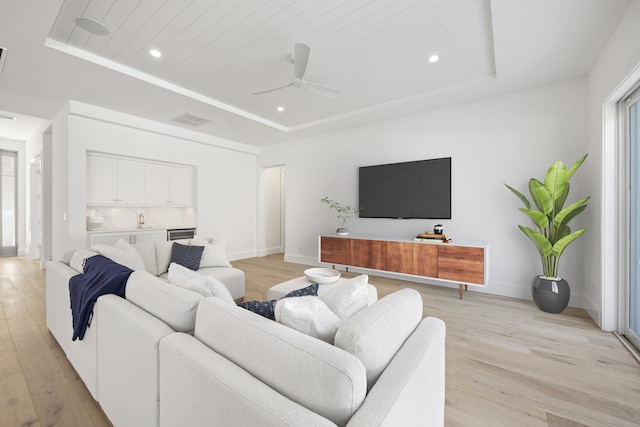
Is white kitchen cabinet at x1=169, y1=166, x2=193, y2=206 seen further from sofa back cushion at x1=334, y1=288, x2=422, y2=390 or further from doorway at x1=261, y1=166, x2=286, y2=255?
sofa back cushion at x1=334, y1=288, x2=422, y2=390

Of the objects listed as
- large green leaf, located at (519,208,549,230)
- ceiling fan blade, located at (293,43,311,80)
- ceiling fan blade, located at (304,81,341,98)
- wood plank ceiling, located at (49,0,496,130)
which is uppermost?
wood plank ceiling, located at (49,0,496,130)

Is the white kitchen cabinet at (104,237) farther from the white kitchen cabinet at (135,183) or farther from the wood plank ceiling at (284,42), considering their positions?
the wood plank ceiling at (284,42)

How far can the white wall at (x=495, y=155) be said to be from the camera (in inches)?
131

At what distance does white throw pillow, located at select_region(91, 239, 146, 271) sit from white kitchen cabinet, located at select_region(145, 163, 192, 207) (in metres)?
2.44

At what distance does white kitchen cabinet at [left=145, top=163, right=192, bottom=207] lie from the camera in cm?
507

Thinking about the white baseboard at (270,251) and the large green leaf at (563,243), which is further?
the white baseboard at (270,251)

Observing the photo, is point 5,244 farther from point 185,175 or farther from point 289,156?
point 289,156

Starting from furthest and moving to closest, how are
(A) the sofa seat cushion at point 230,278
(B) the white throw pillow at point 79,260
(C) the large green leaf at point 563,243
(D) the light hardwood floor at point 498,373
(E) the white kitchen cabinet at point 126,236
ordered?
(E) the white kitchen cabinet at point 126,236 < (A) the sofa seat cushion at point 230,278 < (C) the large green leaf at point 563,243 < (B) the white throw pillow at point 79,260 < (D) the light hardwood floor at point 498,373

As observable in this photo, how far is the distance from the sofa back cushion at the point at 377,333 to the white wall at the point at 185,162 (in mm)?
Result: 4711

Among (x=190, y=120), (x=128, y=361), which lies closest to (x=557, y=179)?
(x=128, y=361)

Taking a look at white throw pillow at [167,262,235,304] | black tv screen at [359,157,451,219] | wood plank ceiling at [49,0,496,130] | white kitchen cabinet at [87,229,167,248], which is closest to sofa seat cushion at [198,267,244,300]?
white throw pillow at [167,262,235,304]

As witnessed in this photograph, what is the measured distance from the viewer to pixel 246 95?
3.92m

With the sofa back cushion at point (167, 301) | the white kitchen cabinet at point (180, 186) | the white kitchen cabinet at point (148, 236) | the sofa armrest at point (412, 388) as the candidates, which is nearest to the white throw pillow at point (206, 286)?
the sofa back cushion at point (167, 301)

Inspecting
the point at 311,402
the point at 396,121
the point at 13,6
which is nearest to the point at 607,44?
the point at 396,121
